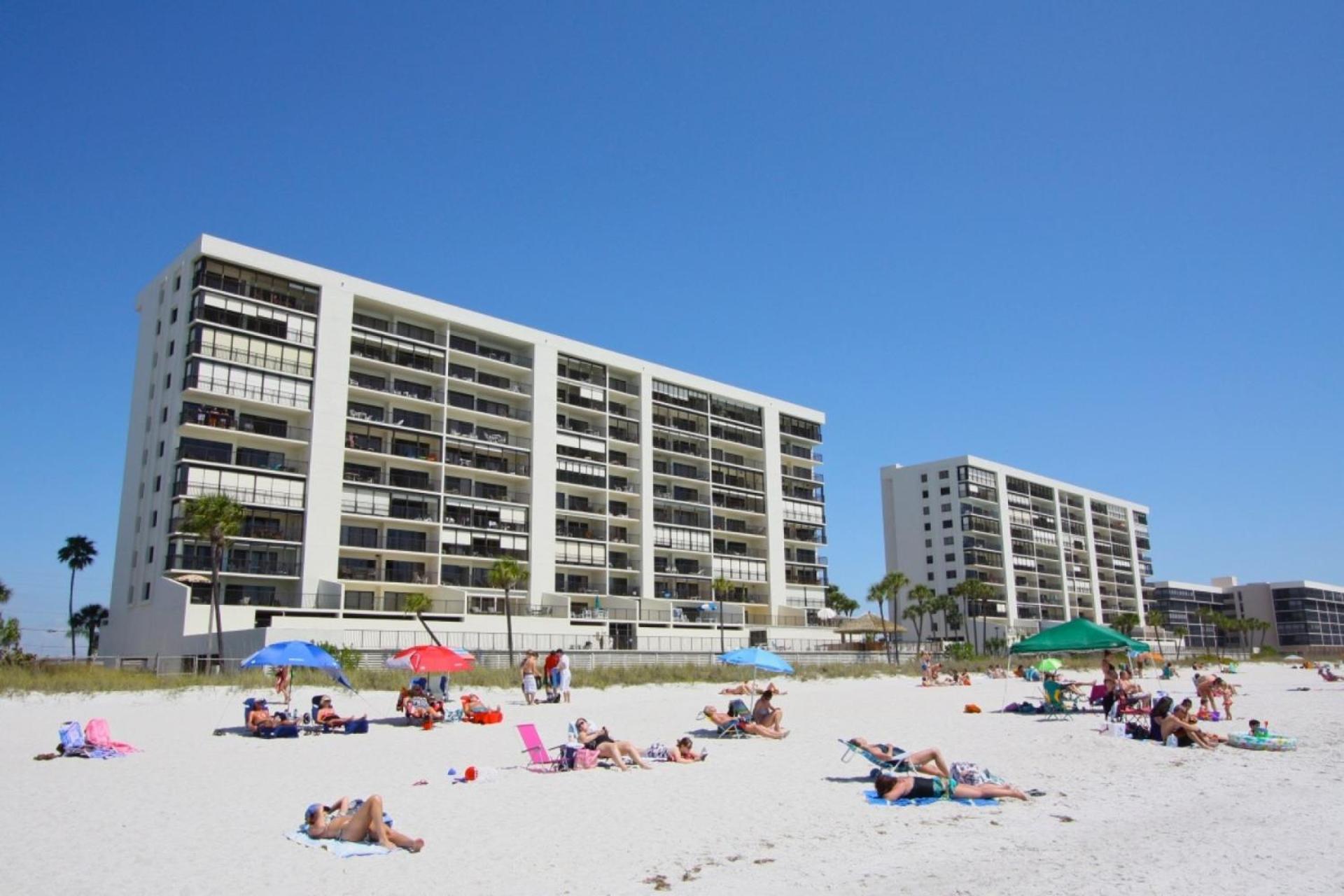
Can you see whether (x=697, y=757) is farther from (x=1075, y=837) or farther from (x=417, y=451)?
(x=417, y=451)

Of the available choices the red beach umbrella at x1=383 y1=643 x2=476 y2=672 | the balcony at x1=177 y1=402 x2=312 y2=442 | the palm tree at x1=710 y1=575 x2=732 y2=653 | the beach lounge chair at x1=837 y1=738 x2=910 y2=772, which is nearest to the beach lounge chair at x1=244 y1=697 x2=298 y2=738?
the red beach umbrella at x1=383 y1=643 x2=476 y2=672

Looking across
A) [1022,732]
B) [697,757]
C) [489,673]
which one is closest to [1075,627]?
[1022,732]

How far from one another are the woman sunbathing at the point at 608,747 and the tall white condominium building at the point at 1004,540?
95.0m

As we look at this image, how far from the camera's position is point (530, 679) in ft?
94.1

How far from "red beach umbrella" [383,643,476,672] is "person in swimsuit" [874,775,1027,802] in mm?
14086

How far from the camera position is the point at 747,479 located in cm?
8238

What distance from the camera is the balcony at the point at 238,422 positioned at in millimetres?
51406

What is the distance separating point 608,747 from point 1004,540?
338 ft

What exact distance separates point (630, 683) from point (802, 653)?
22899mm

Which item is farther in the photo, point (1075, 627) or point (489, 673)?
point (489, 673)

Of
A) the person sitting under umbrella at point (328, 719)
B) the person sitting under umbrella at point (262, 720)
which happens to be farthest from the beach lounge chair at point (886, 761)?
the person sitting under umbrella at point (262, 720)

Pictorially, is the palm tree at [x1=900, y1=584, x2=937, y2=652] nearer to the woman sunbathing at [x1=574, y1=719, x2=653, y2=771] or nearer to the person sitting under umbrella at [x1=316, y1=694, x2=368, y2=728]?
the person sitting under umbrella at [x1=316, y1=694, x2=368, y2=728]

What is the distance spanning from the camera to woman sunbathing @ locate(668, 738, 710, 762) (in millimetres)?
17406

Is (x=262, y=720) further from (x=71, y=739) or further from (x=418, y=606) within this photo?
(x=418, y=606)
